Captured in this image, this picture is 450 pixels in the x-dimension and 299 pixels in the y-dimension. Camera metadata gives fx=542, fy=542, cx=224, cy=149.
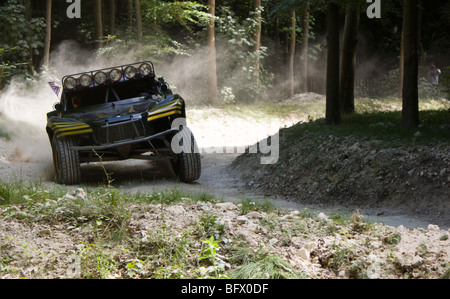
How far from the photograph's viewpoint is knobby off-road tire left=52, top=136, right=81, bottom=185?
10.3 meters

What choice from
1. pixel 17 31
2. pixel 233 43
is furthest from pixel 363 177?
pixel 233 43

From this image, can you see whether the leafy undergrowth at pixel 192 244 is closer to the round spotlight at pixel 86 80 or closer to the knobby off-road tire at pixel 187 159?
the knobby off-road tire at pixel 187 159

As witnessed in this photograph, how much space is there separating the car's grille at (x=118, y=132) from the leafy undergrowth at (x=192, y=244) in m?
4.05

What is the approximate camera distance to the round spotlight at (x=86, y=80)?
→ 11.3 metres

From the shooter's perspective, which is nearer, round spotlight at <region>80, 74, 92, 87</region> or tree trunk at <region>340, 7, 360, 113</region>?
round spotlight at <region>80, 74, 92, 87</region>

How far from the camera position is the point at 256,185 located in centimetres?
1154

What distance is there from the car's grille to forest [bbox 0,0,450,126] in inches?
190

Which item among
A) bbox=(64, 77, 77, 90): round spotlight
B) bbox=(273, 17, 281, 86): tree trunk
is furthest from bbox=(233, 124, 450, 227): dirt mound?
bbox=(273, 17, 281, 86): tree trunk

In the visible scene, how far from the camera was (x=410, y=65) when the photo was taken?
11273 mm

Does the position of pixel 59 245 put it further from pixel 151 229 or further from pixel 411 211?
pixel 411 211

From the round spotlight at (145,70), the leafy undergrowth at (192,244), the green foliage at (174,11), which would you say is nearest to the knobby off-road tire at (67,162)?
the round spotlight at (145,70)

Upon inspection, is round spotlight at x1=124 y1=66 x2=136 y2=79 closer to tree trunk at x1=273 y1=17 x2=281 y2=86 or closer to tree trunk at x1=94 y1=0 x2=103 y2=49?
tree trunk at x1=94 y1=0 x2=103 y2=49

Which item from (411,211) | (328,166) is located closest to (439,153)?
(411,211)
